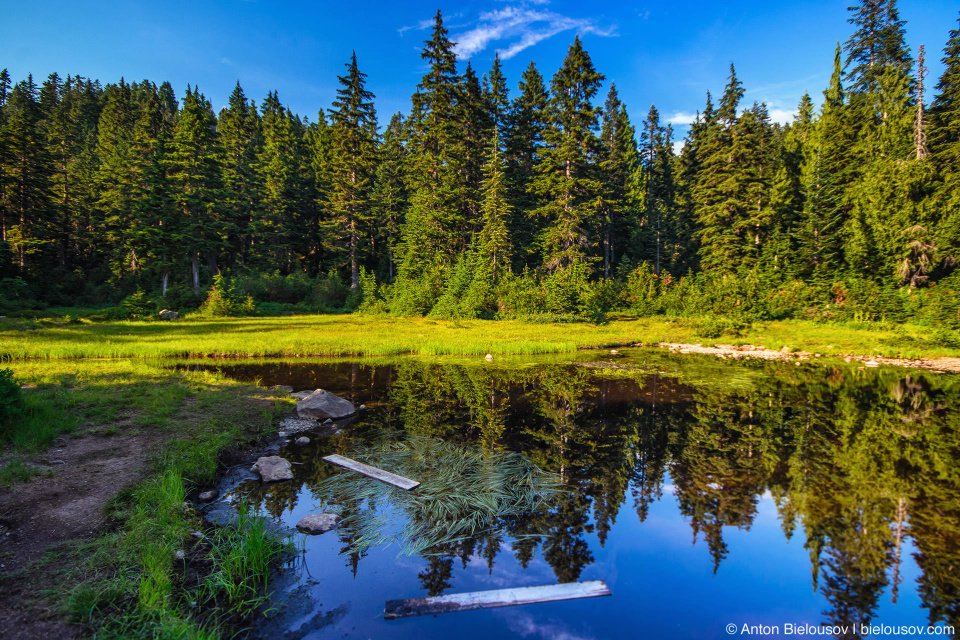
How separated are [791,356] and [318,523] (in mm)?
26347

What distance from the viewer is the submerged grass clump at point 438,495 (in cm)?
646

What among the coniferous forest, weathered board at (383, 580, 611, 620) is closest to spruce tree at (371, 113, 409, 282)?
the coniferous forest

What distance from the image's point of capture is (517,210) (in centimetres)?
4716

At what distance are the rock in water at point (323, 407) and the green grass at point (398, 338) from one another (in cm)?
1068

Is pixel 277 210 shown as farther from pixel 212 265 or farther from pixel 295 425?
pixel 295 425

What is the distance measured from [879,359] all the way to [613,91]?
6091 centimetres

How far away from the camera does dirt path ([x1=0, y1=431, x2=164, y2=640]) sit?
400 centimetres

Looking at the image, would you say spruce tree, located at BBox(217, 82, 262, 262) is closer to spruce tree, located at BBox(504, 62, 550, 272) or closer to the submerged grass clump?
spruce tree, located at BBox(504, 62, 550, 272)

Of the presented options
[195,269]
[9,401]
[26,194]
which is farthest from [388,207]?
[9,401]

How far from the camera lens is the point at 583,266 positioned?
37281 mm

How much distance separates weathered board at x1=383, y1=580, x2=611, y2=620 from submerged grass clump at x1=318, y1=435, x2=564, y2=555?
1.16m

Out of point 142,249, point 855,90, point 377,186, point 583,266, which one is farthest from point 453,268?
point 855,90

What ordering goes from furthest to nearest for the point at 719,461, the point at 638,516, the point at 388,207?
the point at 388,207 → the point at 719,461 → the point at 638,516

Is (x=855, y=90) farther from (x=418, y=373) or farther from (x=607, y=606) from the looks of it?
(x=607, y=606)
